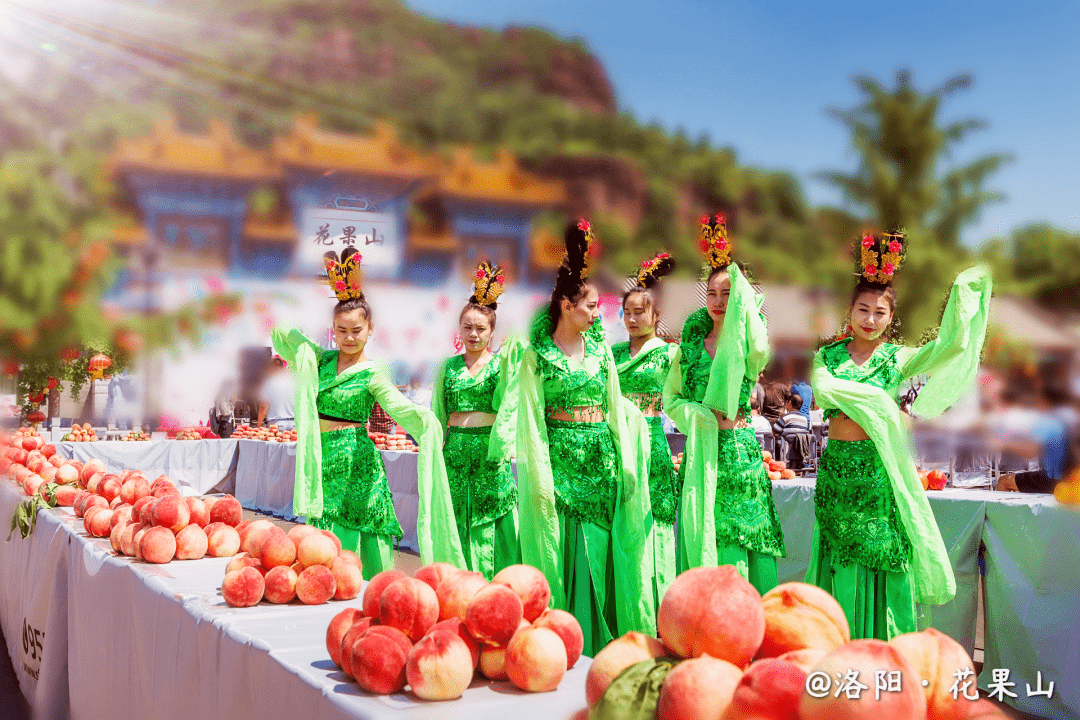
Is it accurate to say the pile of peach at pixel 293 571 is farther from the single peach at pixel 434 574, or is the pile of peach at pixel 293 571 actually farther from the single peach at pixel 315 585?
the single peach at pixel 434 574

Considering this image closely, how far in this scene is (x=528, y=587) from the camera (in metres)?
1.23

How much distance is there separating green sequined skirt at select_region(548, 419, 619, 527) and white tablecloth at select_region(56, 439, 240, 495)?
5.98 meters

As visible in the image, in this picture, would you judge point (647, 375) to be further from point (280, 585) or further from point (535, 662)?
point (535, 662)

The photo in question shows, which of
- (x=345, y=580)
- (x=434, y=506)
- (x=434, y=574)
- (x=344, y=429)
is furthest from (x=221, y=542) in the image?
(x=434, y=574)

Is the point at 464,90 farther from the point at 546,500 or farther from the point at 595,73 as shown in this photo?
the point at 546,500

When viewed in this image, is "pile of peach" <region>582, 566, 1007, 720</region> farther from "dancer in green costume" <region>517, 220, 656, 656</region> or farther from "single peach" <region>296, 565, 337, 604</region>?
"dancer in green costume" <region>517, 220, 656, 656</region>

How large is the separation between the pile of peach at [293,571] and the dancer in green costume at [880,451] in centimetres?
154

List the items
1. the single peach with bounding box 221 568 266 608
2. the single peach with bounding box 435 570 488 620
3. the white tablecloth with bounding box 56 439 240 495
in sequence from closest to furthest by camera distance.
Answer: the single peach with bounding box 435 570 488 620 → the single peach with bounding box 221 568 266 608 → the white tablecloth with bounding box 56 439 240 495

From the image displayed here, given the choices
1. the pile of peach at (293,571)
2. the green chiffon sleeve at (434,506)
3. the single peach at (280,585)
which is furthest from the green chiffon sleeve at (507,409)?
the single peach at (280,585)

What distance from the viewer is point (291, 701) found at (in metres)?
1.24

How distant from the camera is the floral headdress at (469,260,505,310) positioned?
3.42 m

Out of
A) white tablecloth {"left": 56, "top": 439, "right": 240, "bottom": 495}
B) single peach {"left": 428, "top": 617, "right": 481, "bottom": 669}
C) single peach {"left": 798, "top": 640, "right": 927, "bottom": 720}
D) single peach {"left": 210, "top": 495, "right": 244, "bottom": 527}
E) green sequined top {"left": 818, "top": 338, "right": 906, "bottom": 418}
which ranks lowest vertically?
white tablecloth {"left": 56, "top": 439, "right": 240, "bottom": 495}

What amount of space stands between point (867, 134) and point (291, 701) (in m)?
1.05

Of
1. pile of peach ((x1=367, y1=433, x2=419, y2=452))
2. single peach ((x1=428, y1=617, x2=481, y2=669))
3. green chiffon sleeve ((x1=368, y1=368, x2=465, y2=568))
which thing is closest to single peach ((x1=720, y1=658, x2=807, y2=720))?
single peach ((x1=428, y1=617, x2=481, y2=669))
